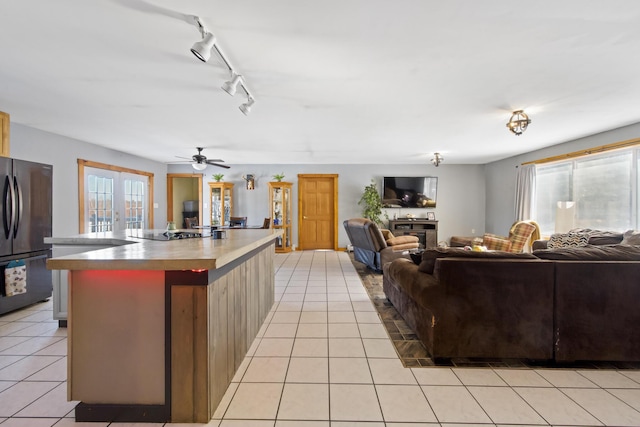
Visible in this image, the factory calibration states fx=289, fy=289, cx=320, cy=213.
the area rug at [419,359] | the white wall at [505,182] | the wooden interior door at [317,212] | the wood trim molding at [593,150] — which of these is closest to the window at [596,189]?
the wood trim molding at [593,150]

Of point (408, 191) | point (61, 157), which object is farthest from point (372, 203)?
point (61, 157)

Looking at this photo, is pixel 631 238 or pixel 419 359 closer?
pixel 419 359

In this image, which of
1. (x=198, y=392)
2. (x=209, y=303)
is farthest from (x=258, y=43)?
(x=198, y=392)

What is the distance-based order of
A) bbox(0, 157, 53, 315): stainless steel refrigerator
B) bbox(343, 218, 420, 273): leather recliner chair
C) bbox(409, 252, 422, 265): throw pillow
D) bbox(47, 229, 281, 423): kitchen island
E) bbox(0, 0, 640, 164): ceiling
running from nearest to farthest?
bbox(47, 229, 281, 423): kitchen island < bbox(0, 0, 640, 164): ceiling < bbox(409, 252, 422, 265): throw pillow < bbox(0, 157, 53, 315): stainless steel refrigerator < bbox(343, 218, 420, 273): leather recliner chair

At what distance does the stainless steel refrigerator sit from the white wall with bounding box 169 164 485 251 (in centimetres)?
419

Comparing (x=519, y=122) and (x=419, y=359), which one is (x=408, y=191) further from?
(x=419, y=359)

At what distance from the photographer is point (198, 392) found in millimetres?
1555

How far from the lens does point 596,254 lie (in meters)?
2.13

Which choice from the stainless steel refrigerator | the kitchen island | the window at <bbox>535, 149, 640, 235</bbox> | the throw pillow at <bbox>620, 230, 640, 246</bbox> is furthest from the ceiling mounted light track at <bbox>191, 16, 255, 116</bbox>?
the window at <bbox>535, 149, 640, 235</bbox>

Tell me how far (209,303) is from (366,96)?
97.3 inches

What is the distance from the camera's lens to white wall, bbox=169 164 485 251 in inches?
301

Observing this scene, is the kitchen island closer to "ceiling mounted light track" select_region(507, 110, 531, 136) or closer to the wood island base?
the wood island base

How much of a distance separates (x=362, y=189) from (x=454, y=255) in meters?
5.51

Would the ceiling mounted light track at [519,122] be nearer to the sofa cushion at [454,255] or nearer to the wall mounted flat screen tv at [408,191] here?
the sofa cushion at [454,255]
